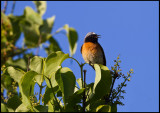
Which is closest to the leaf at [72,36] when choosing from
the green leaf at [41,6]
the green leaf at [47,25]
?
the green leaf at [47,25]

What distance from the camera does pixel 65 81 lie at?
230 cm

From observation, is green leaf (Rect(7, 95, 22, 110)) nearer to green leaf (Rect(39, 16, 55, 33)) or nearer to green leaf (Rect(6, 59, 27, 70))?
green leaf (Rect(6, 59, 27, 70))

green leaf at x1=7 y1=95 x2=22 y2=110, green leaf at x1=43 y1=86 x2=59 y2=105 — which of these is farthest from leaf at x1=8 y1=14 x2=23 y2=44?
green leaf at x1=43 y1=86 x2=59 y2=105

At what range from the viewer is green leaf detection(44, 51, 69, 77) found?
2.34 metres

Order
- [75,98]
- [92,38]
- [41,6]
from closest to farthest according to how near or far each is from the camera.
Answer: [75,98] < [92,38] < [41,6]

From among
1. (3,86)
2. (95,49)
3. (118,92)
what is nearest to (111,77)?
(118,92)

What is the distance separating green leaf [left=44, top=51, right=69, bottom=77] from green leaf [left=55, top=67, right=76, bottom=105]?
2.8 inches

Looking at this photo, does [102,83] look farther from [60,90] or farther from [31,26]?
[31,26]

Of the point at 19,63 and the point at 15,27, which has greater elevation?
the point at 15,27

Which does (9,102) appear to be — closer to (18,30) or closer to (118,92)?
(118,92)

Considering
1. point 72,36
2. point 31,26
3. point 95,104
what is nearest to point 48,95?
point 95,104

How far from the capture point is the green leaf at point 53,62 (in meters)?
2.34

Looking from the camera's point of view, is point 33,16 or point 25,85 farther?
point 33,16

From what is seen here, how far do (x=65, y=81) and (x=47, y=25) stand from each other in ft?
10.5
